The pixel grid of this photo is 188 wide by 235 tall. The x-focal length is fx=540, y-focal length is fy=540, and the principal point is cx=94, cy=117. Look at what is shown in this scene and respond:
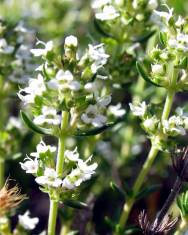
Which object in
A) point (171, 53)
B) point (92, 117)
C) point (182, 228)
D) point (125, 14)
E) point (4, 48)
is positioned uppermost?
point (171, 53)

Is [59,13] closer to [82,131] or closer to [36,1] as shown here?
[36,1]

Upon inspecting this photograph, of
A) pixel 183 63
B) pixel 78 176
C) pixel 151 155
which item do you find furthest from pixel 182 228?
pixel 183 63

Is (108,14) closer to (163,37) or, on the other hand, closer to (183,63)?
(163,37)

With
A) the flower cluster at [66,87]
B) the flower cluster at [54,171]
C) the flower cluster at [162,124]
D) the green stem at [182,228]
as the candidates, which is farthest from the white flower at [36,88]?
the green stem at [182,228]

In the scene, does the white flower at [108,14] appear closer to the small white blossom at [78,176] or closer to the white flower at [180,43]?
the white flower at [180,43]

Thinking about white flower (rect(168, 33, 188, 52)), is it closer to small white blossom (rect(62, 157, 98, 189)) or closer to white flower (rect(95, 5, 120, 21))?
white flower (rect(95, 5, 120, 21))
